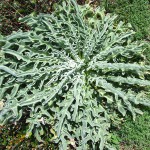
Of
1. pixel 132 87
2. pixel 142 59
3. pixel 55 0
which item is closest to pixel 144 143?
pixel 132 87

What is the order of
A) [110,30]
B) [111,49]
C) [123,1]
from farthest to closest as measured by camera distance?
[123,1], [110,30], [111,49]

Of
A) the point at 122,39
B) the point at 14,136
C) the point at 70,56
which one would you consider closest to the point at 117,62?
the point at 122,39

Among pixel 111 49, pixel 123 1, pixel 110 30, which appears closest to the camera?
pixel 111 49

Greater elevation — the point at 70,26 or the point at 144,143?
the point at 70,26

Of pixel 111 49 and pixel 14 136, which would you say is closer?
pixel 111 49

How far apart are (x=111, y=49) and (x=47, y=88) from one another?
2.92ft

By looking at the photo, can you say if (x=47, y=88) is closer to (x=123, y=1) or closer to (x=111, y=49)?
(x=111, y=49)

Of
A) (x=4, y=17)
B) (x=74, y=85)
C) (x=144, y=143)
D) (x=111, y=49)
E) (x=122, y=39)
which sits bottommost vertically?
(x=144, y=143)

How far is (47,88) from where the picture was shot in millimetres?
4387

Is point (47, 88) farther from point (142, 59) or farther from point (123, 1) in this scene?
point (123, 1)

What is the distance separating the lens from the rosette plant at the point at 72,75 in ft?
14.1

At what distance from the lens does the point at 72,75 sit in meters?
4.35

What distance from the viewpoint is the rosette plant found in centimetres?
430

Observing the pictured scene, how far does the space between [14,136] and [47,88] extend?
36.1 inches
